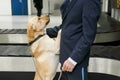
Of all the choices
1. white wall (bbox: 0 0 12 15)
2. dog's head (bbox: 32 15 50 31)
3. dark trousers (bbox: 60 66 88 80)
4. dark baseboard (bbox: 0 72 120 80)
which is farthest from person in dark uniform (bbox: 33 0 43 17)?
white wall (bbox: 0 0 12 15)

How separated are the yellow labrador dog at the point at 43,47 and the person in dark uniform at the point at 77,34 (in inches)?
8.6

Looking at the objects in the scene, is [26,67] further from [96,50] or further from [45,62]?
Result: [45,62]

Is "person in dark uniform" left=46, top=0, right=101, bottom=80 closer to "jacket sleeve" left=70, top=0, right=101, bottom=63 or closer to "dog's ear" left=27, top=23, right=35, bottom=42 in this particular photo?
"jacket sleeve" left=70, top=0, right=101, bottom=63

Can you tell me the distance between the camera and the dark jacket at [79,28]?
1.50 m

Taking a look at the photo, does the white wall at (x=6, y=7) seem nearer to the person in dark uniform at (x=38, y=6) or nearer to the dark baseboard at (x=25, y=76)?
the dark baseboard at (x=25, y=76)

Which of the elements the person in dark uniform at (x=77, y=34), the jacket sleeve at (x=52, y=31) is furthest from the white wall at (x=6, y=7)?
the person in dark uniform at (x=77, y=34)

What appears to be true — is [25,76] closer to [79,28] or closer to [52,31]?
[52,31]

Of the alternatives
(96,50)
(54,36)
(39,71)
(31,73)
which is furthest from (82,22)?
(96,50)

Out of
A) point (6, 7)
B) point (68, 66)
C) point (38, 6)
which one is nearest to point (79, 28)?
point (68, 66)

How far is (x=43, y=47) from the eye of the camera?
191 centimetres

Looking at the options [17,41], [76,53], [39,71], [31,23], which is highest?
[31,23]

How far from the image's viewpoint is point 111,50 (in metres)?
3.91

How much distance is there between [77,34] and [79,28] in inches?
1.5

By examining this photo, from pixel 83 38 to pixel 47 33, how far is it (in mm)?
516
